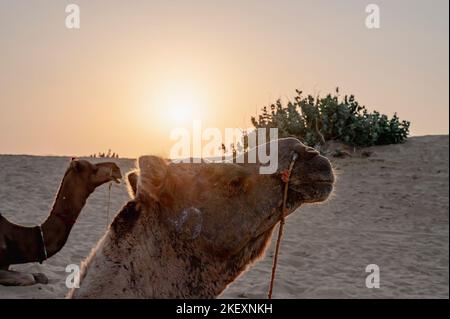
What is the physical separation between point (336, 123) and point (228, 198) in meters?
15.2

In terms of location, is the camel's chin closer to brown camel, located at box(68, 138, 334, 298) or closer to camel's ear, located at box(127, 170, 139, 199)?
brown camel, located at box(68, 138, 334, 298)

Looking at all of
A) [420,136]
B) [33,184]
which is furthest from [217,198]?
[420,136]

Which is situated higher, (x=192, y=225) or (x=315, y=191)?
(x=315, y=191)

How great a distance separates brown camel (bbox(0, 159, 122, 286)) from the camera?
6.98 metres

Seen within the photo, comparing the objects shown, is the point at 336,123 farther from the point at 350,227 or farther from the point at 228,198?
the point at 228,198

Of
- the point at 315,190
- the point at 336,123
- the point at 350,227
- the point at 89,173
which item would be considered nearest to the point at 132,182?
the point at 315,190

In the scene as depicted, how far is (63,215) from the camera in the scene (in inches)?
279

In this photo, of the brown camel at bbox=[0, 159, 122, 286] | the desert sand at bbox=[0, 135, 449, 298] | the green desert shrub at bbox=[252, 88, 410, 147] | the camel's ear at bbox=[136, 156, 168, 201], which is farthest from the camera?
the green desert shrub at bbox=[252, 88, 410, 147]

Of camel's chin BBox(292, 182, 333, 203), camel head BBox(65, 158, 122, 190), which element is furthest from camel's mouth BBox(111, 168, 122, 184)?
camel's chin BBox(292, 182, 333, 203)

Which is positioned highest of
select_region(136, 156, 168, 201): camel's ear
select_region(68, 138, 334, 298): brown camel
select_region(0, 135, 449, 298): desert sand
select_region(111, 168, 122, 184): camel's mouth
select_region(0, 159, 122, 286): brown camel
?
select_region(136, 156, 168, 201): camel's ear

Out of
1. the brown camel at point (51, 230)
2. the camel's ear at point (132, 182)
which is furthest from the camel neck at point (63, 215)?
the camel's ear at point (132, 182)

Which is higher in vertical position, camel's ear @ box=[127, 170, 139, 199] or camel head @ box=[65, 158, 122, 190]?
camel's ear @ box=[127, 170, 139, 199]

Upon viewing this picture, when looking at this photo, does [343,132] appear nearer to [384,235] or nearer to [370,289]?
[384,235]

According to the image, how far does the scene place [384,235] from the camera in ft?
37.6
